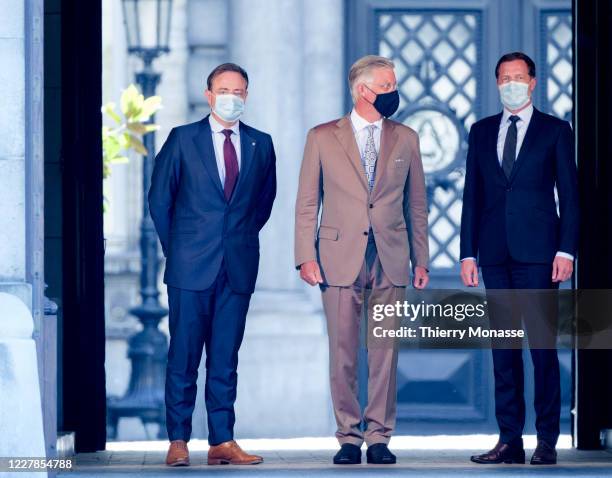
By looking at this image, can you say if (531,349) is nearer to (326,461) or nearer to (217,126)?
(326,461)

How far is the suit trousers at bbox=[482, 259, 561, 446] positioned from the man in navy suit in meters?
1.18

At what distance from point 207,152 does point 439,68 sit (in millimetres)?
4418

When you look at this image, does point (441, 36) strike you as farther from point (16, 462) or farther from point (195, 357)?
point (16, 462)

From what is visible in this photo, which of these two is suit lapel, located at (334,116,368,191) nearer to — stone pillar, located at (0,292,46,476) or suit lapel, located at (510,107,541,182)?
suit lapel, located at (510,107,541,182)

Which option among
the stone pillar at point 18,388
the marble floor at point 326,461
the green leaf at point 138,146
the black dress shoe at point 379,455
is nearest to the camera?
the stone pillar at point 18,388

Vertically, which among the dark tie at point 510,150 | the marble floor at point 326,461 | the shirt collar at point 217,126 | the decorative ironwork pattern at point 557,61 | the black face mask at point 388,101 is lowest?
the marble floor at point 326,461

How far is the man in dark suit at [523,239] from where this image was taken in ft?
25.9

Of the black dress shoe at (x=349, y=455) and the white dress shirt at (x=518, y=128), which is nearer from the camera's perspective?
the black dress shoe at (x=349, y=455)

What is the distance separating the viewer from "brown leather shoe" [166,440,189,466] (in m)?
7.84

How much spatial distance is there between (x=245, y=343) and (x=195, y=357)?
336cm

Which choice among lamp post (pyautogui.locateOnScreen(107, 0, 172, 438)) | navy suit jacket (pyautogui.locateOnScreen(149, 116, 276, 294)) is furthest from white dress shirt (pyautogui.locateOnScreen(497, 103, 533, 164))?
lamp post (pyautogui.locateOnScreen(107, 0, 172, 438))

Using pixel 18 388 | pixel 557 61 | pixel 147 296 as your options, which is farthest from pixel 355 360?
pixel 147 296

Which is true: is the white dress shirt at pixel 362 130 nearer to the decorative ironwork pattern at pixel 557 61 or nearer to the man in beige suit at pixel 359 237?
the man in beige suit at pixel 359 237

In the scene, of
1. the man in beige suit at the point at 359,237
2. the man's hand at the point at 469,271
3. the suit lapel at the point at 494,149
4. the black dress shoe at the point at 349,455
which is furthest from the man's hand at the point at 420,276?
the black dress shoe at the point at 349,455
